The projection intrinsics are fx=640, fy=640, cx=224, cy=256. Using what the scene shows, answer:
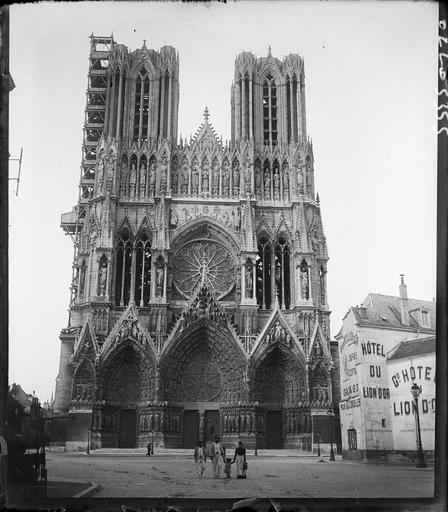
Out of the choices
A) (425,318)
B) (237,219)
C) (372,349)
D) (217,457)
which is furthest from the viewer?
(237,219)

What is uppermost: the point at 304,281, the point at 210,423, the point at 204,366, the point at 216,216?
the point at 216,216

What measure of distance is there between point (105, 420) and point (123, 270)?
8.32 m

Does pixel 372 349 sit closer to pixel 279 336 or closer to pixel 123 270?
pixel 279 336

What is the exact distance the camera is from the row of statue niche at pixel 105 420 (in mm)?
32000

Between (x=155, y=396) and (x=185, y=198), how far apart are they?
11835mm

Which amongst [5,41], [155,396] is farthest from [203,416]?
[5,41]

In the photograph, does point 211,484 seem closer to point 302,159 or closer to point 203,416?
point 203,416

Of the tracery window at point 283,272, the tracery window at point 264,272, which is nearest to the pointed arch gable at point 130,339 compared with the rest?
the tracery window at point 264,272

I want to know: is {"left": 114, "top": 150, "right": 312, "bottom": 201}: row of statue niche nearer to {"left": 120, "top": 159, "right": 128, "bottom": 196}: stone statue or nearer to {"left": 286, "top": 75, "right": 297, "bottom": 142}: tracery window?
{"left": 120, "top": 159, "right": 128, "bottom": 196}: stone statue

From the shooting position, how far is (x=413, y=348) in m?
24.9

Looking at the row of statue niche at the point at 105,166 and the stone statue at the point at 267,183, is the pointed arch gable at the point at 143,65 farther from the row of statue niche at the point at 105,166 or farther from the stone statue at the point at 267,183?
the stone statue at the point at 267,183

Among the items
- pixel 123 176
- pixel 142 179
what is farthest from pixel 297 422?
pixel 123 176

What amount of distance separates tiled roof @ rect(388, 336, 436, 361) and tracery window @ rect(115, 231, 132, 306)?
15.3 m

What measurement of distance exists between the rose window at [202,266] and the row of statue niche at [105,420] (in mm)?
7797
